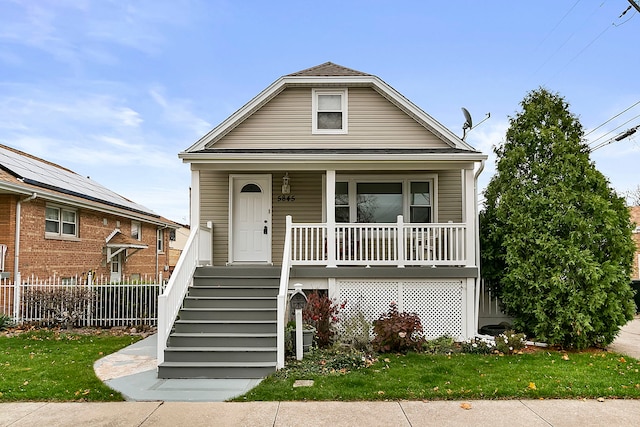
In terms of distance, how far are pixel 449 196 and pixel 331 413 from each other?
7.45 metres

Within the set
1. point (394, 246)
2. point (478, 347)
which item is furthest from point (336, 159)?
point (478, 347)

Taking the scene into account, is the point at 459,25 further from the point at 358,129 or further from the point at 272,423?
the point at 272,423

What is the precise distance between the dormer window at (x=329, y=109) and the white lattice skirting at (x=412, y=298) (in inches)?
160

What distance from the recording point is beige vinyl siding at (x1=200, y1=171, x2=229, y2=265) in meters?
11.3

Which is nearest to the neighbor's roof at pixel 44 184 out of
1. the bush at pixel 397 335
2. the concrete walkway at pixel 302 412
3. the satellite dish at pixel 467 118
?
the concrete walkway at pixel 302 412

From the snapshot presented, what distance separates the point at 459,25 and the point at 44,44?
12.7 metres

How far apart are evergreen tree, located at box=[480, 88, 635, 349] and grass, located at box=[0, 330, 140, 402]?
735 cm

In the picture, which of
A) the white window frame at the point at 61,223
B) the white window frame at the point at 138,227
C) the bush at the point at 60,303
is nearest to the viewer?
the bush at the point at 60,303

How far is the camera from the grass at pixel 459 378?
5.81m

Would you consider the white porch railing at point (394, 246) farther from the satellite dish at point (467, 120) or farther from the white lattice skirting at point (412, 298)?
the satellite dish at point (467, 120)

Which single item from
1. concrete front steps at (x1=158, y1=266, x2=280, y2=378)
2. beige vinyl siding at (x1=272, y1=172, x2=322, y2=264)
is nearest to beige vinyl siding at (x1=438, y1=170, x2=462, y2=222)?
beige vinyl siding at (x1=272, y1=172, x2=322, y2=264)

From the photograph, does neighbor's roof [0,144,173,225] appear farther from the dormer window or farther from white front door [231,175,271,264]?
the dormer window

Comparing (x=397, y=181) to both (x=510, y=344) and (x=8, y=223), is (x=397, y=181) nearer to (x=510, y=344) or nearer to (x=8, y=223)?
(x=510, y=344)

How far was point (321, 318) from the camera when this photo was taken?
27.5 feet
